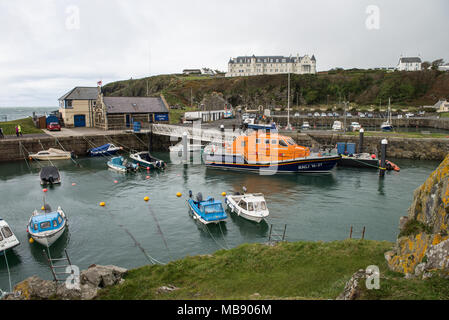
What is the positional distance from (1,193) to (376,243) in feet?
97.0

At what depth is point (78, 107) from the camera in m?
56.0

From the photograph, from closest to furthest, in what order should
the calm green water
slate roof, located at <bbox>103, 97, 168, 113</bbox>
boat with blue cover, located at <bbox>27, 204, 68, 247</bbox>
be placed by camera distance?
the calm green water → boat with blue cover, located at <bbox>27, 204, 68, 247</bbox> → slate roof, located at <bbox>103, 97, 168, 113</bbox>

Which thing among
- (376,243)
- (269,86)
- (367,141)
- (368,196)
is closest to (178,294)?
(376,243)

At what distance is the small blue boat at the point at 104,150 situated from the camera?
44812 mm

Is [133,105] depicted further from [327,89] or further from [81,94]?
[327,89]

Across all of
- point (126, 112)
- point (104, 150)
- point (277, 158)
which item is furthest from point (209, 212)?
point (126, 112)

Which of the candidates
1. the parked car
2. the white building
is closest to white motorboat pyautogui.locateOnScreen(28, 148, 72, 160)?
the parked car

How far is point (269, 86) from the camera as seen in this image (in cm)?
11894

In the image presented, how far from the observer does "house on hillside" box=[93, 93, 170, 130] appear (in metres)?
52.3

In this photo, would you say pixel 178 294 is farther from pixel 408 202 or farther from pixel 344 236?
pixel 408 202

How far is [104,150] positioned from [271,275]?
38.3 m

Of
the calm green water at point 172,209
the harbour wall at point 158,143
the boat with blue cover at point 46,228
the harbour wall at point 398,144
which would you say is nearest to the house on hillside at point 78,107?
the harbour wall at point 158,143

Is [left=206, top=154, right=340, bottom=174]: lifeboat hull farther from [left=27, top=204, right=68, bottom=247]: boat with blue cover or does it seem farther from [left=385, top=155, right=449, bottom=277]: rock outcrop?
[left=385, top=155, right=449, bottom=277]: rock outcrop

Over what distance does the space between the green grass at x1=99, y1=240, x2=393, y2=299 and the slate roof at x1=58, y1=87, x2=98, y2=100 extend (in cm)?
4950
